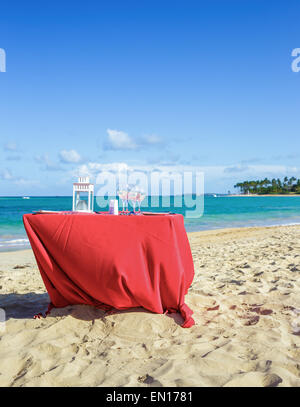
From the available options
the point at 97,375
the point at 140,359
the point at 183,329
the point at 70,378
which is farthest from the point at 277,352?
the point at 70,378

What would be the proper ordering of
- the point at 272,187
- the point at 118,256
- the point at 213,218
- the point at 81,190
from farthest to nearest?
the point at 272,187 < the point at 213,218 < the point at 81,190 < the point at 118,256

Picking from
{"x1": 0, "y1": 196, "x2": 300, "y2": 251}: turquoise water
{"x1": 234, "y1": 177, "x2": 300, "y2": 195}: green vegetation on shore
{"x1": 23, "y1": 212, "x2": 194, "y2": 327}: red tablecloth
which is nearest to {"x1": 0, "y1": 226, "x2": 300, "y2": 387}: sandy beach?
{"x1": 23, "y1": 212, "x2": 194, "y2": 327}: red tablecloth

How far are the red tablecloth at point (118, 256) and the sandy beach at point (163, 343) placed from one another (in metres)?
0.20

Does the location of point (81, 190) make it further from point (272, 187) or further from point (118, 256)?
point (272, 187)

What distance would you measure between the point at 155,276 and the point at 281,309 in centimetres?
124

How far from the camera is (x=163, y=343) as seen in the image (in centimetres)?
241

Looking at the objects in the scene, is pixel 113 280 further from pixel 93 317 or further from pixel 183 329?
pixel 183 329

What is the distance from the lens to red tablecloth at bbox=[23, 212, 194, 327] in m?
2.62

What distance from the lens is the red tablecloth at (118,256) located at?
262 cm

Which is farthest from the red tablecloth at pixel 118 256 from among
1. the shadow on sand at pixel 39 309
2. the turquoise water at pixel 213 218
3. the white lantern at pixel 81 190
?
the turquoise water at pixel 213 218

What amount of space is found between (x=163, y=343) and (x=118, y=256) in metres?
0.71

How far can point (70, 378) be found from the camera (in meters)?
1.98

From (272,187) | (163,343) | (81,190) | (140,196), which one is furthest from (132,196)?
(272,187)

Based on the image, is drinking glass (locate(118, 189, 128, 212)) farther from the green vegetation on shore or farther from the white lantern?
the green vegetation on shore
